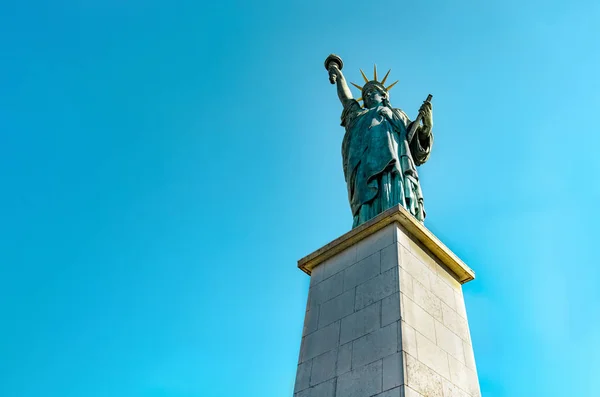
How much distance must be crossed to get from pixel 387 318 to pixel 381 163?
12.6ft

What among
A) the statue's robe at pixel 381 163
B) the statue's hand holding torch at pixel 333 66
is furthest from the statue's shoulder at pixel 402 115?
the statue's hand holding torch at pixel 333 66

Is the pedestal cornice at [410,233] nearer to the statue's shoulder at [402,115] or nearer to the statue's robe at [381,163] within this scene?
the statue's robe at [381,163]

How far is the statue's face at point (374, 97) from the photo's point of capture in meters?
12.2

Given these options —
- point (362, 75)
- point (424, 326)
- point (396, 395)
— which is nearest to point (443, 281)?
point (424, 326)

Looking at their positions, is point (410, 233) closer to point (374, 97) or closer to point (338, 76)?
point (374, 97)

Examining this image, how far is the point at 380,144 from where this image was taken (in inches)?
388

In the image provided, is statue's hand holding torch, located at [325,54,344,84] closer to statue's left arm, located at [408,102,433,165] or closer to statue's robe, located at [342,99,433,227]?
statue's robe, located at [342,99,433,227]

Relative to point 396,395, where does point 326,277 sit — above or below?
above

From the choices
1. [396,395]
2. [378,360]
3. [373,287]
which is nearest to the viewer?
[396,395]

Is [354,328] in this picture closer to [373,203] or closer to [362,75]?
[373,203]

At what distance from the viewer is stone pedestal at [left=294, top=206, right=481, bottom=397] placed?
590cm

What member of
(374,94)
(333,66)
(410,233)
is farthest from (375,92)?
(410,233)

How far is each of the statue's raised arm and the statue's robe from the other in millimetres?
1967

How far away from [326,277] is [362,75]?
7.78 meters
